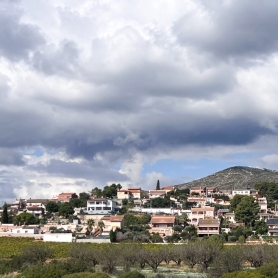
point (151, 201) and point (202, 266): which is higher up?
point (151, 201)

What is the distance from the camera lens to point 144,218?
285ft

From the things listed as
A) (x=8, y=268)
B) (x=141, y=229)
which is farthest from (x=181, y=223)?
(x=8, y=268)

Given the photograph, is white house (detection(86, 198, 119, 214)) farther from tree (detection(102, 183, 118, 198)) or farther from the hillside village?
tree (detection(102, 183, 118, 198))

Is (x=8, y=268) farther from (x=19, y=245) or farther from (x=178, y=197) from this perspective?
(x=178, y=197)

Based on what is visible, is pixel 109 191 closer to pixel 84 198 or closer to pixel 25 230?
pixel 84 198

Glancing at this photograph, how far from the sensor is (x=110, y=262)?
48.1m

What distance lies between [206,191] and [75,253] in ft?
269

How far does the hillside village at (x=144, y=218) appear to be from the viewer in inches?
2945

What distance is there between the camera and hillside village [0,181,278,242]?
7481cm

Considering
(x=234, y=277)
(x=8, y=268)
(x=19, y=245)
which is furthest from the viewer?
(x=19, y=245)

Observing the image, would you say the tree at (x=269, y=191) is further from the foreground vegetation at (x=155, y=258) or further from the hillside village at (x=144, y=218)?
the foreground vegetation at (x=155, y=258)

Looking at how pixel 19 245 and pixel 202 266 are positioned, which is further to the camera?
pixel 19 245

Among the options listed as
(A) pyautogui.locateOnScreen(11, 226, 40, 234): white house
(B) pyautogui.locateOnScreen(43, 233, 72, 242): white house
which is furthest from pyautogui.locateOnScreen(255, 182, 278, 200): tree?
(B) pyautogui.locateOnScreen(43, 233, 72, 242): white house

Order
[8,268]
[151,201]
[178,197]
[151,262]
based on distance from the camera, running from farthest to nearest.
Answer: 1. [178,197]
2. [151,201]
3. [151,262]
4. [8,268]
